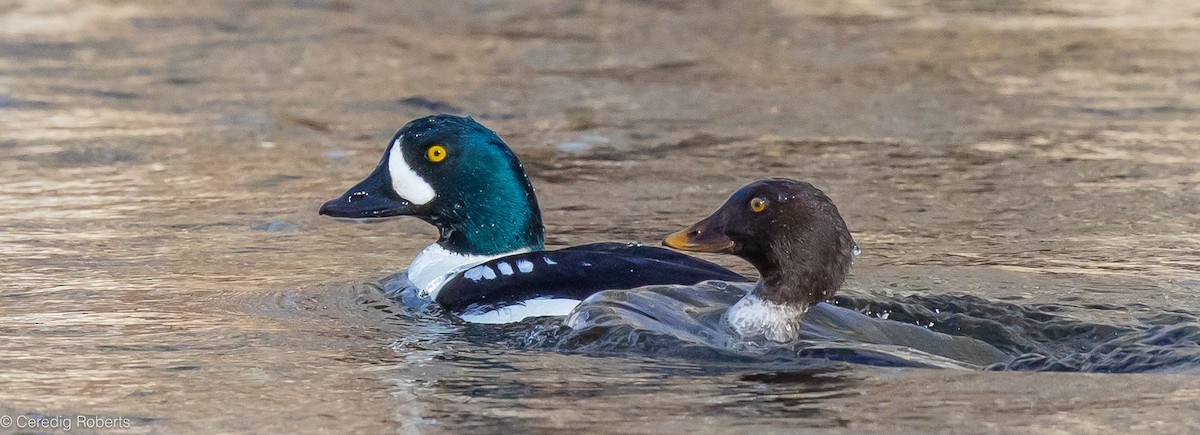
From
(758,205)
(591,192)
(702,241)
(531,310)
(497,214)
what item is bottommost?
(591,192)

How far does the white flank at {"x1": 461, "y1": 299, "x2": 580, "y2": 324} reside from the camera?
20.7ft

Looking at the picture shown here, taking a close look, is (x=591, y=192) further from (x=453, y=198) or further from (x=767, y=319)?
(x=767, y=319)

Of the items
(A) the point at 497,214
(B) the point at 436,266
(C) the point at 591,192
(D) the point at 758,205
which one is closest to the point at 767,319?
(D) the point at 758,205

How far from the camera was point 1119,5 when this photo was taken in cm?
1669

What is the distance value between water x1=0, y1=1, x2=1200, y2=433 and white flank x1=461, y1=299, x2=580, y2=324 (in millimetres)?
70

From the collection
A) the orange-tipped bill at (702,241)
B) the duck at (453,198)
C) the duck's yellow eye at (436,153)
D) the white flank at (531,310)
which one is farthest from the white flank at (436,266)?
the orange-tipped bill at (702,241)

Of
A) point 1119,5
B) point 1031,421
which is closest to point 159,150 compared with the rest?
point 1031,421

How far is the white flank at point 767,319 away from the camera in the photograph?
5.98m

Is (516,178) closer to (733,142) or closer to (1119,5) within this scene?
(733,142)

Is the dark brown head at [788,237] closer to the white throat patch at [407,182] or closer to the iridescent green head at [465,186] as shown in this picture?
the iridescent green head at [465,186]

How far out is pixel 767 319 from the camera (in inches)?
237

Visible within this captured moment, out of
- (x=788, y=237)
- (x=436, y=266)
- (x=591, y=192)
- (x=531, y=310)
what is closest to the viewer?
(x=788, y=237)

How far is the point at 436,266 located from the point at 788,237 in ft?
5.46

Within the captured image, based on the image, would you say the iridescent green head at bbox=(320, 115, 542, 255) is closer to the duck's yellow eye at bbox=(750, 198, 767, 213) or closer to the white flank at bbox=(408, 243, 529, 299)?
the white flank at bbox=(408, 243, 529, 299)
